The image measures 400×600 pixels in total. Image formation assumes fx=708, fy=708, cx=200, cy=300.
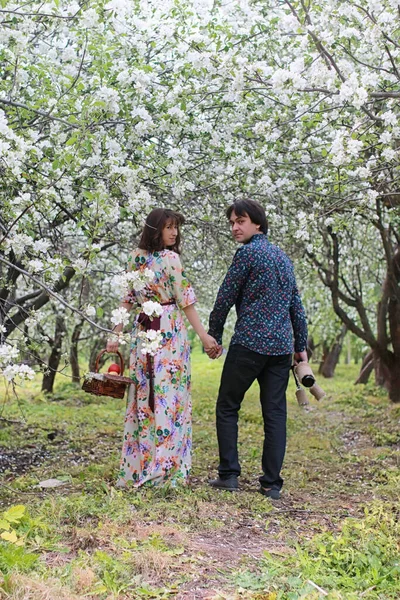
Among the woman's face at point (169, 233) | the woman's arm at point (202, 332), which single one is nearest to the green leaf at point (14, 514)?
the woman's arm at point (202, 332)

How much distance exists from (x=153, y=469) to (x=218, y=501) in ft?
1.59

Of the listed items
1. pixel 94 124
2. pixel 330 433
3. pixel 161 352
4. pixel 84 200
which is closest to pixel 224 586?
pixel 161 352

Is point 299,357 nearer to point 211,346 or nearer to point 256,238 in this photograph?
point 211,346

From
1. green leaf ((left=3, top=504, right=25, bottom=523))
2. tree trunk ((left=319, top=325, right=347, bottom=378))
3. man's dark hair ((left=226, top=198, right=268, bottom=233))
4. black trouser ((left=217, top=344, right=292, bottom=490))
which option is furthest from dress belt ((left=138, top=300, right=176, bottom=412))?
tree trunk ((left=319, top=325, right=347, bottom=378))

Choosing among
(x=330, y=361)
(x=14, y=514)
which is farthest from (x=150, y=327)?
(x=330, y=361)

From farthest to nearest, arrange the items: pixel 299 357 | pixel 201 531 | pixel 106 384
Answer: pixel 299 357 → pixel 106 384 → pixel 201 531

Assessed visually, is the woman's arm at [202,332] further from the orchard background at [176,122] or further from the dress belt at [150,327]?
the orchard background at [176,122]

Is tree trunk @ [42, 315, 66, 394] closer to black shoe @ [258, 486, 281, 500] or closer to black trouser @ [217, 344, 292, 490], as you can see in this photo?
black trouser @ [217, 344, 292, 490]

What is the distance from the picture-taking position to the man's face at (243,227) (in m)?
4.95

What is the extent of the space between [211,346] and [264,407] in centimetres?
61

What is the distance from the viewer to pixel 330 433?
911 cm

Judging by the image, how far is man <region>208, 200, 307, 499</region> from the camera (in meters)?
4.81

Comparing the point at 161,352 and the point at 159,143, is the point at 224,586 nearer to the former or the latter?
the point at 161,352

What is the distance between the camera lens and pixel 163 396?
4.77 m
